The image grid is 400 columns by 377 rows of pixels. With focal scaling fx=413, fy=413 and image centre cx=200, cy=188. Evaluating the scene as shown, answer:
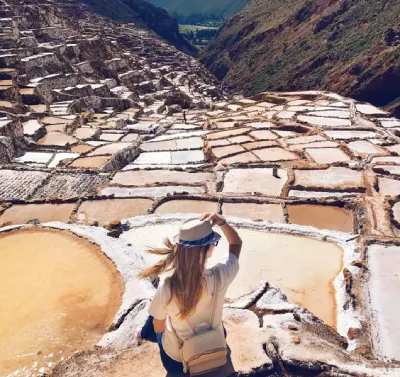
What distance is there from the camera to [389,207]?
33.4ft

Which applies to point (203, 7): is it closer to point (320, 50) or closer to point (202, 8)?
point (202, 8)

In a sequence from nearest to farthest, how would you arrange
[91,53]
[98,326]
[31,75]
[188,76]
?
[98,326]
[31,75]
[91,53]
[188,76]

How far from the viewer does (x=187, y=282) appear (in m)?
3.08

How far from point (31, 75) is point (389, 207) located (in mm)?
24055

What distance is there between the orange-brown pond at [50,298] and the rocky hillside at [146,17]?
74946 millimetres

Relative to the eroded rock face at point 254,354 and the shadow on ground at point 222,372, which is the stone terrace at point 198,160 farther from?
the shadow on ground at point 222,372

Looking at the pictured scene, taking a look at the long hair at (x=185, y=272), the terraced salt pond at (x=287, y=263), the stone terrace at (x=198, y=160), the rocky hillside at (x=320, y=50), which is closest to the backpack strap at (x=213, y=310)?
the long hair at (x=185, y=272)

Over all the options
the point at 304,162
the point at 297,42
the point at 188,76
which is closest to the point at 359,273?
the point at 304,162

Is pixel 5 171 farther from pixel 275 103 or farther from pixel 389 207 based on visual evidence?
pixel 275 103

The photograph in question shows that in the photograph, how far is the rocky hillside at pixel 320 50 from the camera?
33.0 m

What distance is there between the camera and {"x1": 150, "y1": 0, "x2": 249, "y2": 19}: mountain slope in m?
144

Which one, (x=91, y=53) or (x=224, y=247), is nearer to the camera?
→ (x=224, y=247)

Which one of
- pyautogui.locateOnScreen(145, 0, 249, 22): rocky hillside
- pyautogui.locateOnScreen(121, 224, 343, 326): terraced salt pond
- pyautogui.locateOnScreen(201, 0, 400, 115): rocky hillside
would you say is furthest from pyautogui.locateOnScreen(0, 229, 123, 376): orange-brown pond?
pyautogui.locateOnScreen(145, 0, 249, 22): rocky hillside

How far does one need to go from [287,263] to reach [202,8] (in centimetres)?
16188
